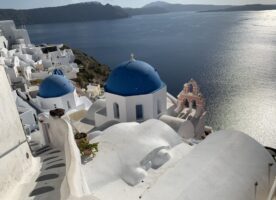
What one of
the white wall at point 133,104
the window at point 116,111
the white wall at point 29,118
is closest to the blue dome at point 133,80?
the white wall at point 133,104

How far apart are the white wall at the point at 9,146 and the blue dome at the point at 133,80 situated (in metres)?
7.92

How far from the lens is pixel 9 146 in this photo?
924 cm

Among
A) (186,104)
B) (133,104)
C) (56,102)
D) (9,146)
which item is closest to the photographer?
(9,146)

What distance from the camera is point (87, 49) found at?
9269 centimetres

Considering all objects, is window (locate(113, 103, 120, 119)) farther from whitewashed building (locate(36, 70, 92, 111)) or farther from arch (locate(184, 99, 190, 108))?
arch (locate(184, 99, 190, 108))

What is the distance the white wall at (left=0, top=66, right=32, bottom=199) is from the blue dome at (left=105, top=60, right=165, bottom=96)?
792 centimetres

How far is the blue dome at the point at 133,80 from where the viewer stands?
1695cm

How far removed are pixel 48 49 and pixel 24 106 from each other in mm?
37573

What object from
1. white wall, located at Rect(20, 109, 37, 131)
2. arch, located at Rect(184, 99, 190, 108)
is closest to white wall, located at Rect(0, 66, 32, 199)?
white wall, located at Rect(20, 109, 37, 131)

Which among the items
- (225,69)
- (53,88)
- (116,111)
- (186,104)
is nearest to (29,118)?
(53,88)

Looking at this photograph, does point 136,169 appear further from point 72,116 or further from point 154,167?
point 72,116

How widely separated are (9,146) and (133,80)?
900 centimetres

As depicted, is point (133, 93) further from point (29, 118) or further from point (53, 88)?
point (29, 118)

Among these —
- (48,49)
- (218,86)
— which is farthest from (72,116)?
(48,49)
